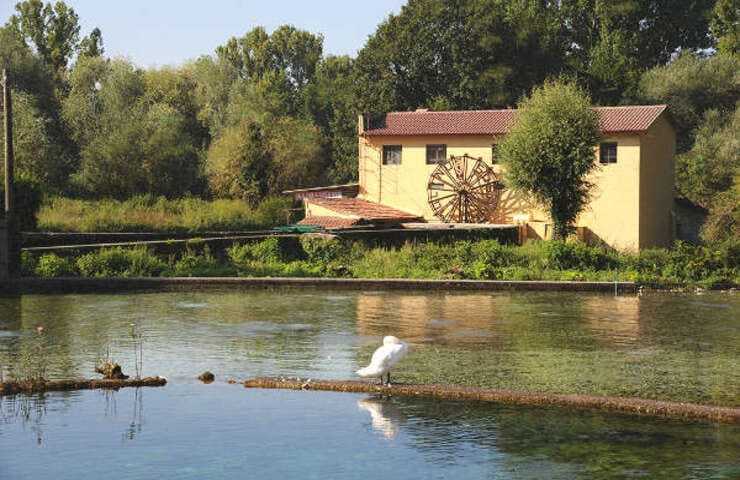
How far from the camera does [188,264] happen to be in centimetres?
3328

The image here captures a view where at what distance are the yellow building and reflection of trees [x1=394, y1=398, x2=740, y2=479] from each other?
3508cm

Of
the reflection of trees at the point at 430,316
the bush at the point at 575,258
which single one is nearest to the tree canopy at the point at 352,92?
the bush at the point at 575,258

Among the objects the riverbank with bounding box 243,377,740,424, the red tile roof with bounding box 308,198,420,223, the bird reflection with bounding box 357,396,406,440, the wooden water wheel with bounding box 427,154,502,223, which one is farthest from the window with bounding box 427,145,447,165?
the bird reflection with bounding box 357,396,406,440

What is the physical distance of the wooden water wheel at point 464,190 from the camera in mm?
52938

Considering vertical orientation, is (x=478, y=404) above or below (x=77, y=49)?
below

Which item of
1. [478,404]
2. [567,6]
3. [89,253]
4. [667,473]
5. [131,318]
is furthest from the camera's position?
[567,6]

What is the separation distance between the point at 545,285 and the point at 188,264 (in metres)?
10.1

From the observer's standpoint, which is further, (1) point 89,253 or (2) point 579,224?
(2) point 579,224

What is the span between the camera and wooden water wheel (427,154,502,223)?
52.9m

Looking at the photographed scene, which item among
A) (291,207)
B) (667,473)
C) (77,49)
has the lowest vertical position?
(667,473)

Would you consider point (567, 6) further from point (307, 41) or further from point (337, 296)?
point (337, 296)

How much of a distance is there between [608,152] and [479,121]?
23.4 feet

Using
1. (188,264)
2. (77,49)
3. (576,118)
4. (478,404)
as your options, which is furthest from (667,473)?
(77,49)

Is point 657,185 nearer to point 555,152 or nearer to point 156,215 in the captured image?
point 555,152
